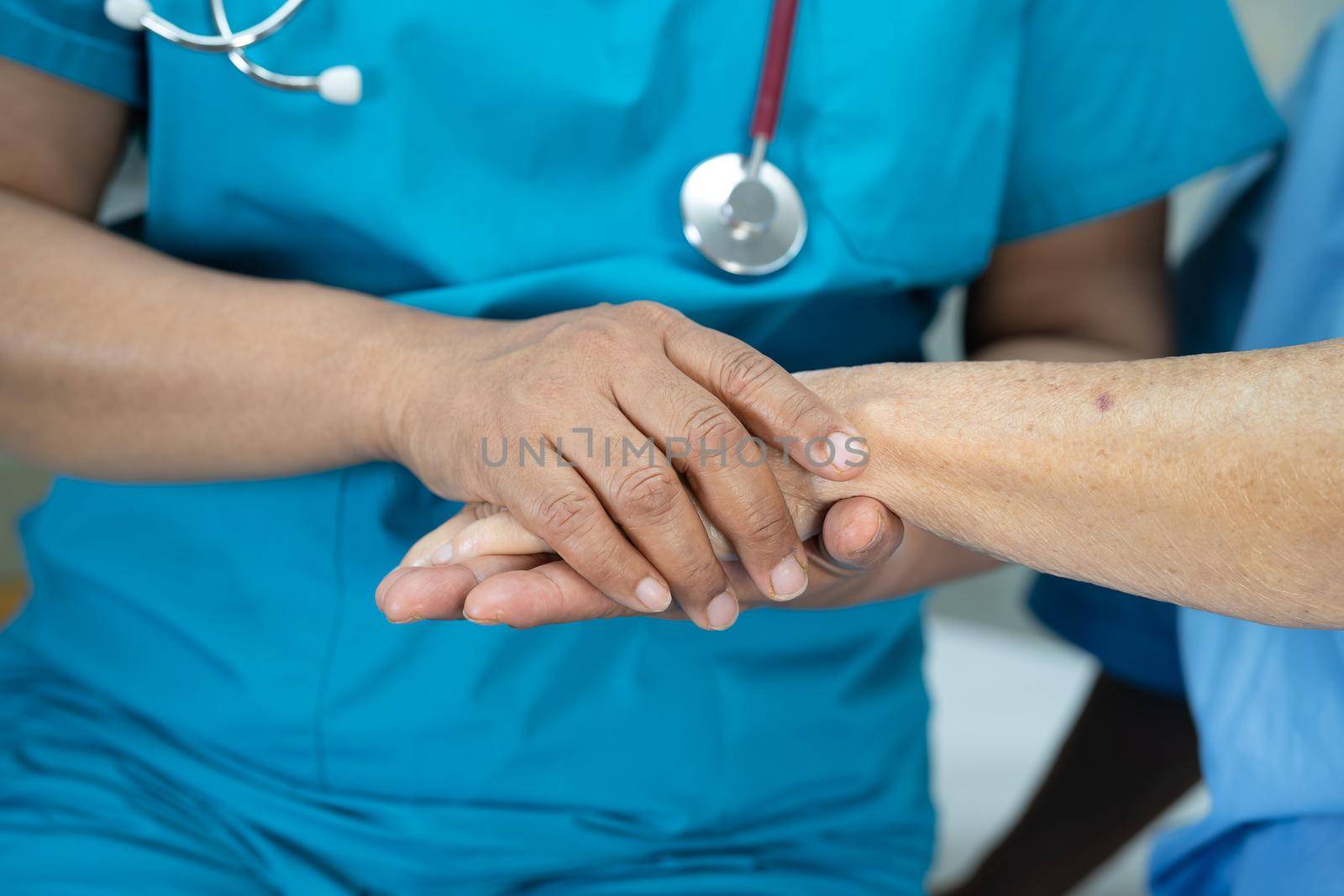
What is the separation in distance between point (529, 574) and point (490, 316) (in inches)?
9.2

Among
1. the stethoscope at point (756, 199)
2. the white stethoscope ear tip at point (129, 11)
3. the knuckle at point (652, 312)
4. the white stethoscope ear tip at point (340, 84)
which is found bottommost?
the knuckle at point (652, 312)

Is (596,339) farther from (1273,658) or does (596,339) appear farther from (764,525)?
(1273,658)

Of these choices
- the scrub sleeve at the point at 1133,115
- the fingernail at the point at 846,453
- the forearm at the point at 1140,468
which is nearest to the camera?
the forearm at the point at 1140,468

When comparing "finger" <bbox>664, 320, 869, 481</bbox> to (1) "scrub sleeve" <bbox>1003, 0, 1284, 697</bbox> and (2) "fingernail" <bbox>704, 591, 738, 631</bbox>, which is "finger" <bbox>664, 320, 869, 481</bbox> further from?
(1) "scrub sleeve" <bbox>1003, 0, 1284, 697</bbox>

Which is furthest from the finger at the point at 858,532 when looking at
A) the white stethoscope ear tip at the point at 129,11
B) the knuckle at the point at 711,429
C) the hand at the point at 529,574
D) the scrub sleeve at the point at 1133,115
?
the white stethoscope ear tip at the point at 129,11

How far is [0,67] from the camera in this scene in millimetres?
731

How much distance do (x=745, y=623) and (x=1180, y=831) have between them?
36 centimetres

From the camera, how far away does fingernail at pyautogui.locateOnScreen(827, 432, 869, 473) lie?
2.24ft

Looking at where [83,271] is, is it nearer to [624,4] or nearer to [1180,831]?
[624,4]

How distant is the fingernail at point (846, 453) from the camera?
68cm

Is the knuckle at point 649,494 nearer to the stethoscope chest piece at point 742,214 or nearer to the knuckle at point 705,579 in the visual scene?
the knuckle at point 705,579

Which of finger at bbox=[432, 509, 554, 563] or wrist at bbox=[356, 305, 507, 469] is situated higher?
wrist at bbox=[356, 305, 507, 469]

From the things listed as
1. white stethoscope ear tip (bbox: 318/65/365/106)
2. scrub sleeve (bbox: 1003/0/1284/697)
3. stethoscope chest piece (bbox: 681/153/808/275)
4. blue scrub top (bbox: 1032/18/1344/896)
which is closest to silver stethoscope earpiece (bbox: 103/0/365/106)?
white stethoscope ear tip (bbox: 318/65/365/106)

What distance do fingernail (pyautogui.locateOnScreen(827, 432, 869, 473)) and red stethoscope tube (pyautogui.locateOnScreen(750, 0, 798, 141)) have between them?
22 cm
